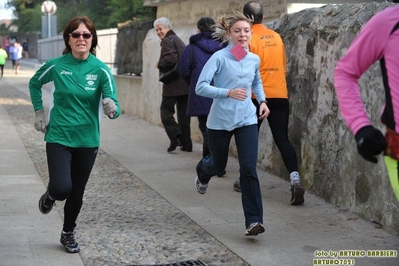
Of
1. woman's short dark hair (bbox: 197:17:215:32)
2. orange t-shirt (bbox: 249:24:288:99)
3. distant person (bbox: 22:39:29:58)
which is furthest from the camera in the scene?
distant person (bbox: 22:39:29:58)

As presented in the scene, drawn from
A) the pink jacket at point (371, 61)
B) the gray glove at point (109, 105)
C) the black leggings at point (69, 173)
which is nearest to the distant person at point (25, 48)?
the black leggings at point (69, 173)

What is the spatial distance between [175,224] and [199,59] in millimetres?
2577

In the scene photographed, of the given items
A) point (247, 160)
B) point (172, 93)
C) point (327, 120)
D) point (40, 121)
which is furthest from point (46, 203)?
point (172, 93)

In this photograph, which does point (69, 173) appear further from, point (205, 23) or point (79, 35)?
point (205, 23)

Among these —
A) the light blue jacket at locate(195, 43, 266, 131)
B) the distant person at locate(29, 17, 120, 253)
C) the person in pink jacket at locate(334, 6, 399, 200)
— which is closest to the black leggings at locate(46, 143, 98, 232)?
the distant person at locate(29, 17, 120, 253)

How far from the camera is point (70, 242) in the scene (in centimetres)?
576

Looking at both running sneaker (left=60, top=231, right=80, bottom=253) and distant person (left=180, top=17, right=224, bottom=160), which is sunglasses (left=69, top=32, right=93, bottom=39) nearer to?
running sneaker (left=60, top=231, right=80, bottom=253)

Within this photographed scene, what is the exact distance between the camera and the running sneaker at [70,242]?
5734mm

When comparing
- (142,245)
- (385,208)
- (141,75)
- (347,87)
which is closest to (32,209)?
(142,245)

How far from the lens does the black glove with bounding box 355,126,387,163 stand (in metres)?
3.17

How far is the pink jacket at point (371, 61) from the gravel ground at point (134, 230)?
2.38m

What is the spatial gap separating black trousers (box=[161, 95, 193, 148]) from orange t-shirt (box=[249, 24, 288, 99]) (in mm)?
3301

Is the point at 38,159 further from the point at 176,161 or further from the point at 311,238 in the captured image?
the point at 311,238

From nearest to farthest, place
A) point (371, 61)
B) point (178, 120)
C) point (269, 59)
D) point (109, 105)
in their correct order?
point (371, 61) < point (109, 105) < point (269, 59) < point (178, 120)
